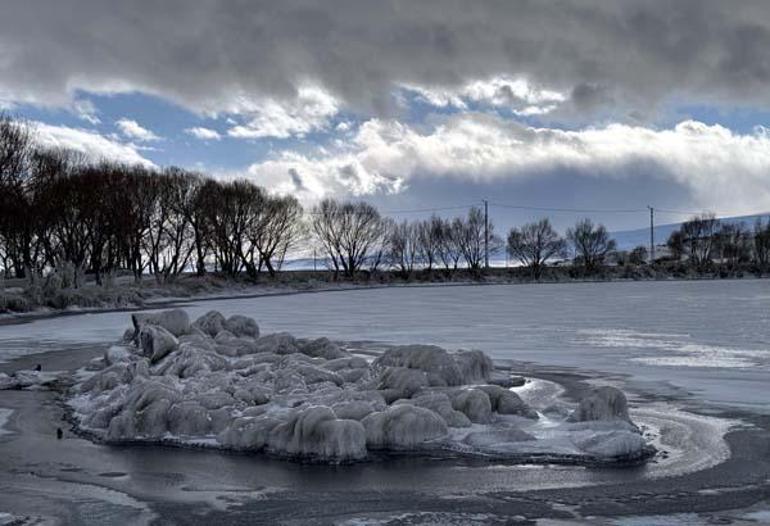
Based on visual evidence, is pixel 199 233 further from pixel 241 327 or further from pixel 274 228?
pixel 241 327

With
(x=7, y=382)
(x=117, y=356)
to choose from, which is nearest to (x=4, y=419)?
(x=7, y=382)

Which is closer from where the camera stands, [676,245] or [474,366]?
[474,366]

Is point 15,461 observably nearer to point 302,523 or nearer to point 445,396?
point 302,523

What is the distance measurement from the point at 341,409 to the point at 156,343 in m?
6.03

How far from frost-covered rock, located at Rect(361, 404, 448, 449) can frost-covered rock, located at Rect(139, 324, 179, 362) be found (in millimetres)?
6148

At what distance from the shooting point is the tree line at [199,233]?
165 feet

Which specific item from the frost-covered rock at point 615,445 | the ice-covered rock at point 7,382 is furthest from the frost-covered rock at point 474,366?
the ice-covered rock at point 7,382

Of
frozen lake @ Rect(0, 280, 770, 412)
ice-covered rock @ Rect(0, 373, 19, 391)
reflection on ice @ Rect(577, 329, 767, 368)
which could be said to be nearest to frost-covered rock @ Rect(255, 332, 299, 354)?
ice-covered rock @ Rect(0, 373, 19, 391)

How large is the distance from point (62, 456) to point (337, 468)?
291 centimetres

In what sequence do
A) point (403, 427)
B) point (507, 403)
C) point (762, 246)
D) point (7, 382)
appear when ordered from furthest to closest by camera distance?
point (762, 246), point (7, 382), point (507, 403), point (403, 427)

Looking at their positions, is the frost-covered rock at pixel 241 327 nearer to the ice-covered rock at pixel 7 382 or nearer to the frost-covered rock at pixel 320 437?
the ice-covered rock at pixel 7 382

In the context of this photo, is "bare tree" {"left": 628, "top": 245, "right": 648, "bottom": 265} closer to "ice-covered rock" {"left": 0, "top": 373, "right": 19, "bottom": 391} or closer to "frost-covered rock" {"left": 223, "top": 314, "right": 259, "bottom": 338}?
"frost-covered rock" {"left": 223, "top": 314, "right": 259, "bottom": 338}

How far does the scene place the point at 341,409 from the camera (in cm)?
877

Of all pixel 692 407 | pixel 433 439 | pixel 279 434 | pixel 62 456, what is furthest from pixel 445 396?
pixel 62 456
